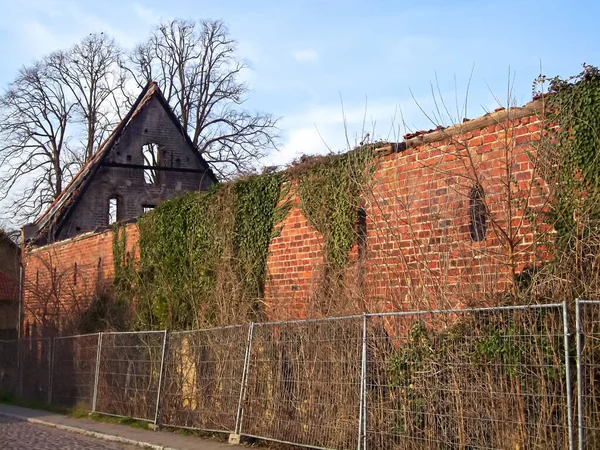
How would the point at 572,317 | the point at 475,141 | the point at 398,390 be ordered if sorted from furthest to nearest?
the point at 475,141, the point at 398,390, the point at 572,317

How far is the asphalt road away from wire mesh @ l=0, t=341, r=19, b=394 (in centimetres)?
580

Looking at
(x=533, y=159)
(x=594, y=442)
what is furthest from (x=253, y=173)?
(x=594, y=442)

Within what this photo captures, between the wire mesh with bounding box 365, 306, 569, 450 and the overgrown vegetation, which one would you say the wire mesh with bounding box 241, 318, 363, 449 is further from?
the overgrown vegetation

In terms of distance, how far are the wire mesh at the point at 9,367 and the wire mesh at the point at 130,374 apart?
6251 mm

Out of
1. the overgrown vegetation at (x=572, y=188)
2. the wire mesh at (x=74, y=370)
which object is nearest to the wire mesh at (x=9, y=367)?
the wire mesh at (x=74, y=370)

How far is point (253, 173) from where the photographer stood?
1491cm

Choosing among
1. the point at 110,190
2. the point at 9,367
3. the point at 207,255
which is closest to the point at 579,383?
the point at 207,255

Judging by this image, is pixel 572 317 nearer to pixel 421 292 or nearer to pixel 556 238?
pixel 556 238

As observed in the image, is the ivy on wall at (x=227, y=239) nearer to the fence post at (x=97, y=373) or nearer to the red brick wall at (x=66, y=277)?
the fence post at (x=97, y=373)

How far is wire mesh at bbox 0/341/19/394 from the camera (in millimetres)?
21578

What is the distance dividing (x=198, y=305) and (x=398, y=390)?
7.39 metres

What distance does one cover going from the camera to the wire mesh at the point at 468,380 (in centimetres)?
774

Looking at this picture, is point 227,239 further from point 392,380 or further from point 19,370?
point 19,370

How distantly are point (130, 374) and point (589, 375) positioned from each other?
31.3 ft
